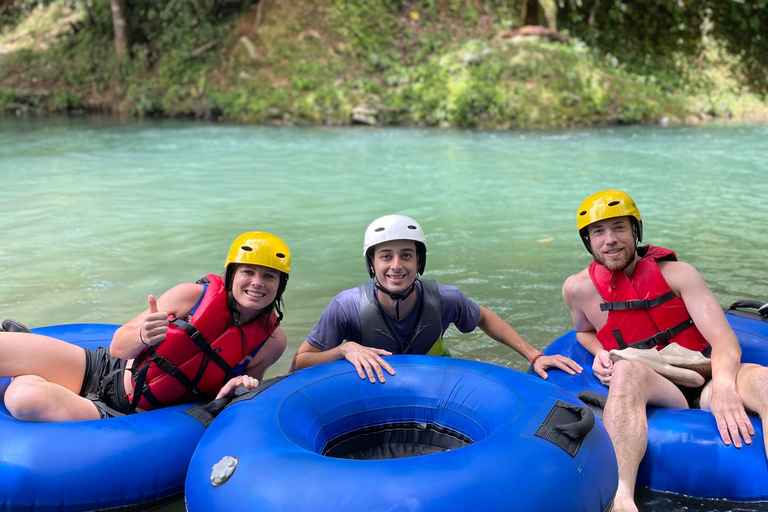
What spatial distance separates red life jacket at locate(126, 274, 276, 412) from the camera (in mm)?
3301

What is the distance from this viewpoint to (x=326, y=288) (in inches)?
236

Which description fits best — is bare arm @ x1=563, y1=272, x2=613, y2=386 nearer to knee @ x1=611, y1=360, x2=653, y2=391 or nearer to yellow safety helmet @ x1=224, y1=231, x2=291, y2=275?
knee @ x1=611, y1=360, x2=653, y2=391

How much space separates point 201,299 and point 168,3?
21.6m

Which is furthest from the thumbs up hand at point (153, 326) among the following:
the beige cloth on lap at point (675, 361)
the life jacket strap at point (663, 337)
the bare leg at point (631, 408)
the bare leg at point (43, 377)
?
the life jacket strap at point (663, 337)

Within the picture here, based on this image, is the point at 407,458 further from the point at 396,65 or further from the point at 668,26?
the point at 668,26

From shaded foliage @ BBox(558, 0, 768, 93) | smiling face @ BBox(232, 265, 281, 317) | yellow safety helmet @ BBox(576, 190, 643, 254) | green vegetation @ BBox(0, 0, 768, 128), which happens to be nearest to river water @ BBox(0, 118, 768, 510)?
smiling face @ BBox(232, 265, 281, 317)

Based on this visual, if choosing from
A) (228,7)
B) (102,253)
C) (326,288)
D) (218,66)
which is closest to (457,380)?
(326,288)

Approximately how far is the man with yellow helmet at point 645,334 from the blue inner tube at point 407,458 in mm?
428

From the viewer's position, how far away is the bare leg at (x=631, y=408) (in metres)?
2.89

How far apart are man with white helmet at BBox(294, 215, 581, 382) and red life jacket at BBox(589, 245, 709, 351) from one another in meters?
0.30

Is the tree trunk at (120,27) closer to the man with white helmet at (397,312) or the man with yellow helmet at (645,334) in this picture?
the man with white helmet at (397,312)

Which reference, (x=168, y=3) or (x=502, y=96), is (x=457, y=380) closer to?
(x=502, y=96)

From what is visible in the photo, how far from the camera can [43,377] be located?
131 inches

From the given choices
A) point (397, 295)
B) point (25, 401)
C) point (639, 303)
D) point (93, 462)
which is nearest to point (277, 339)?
point (397, 295)
